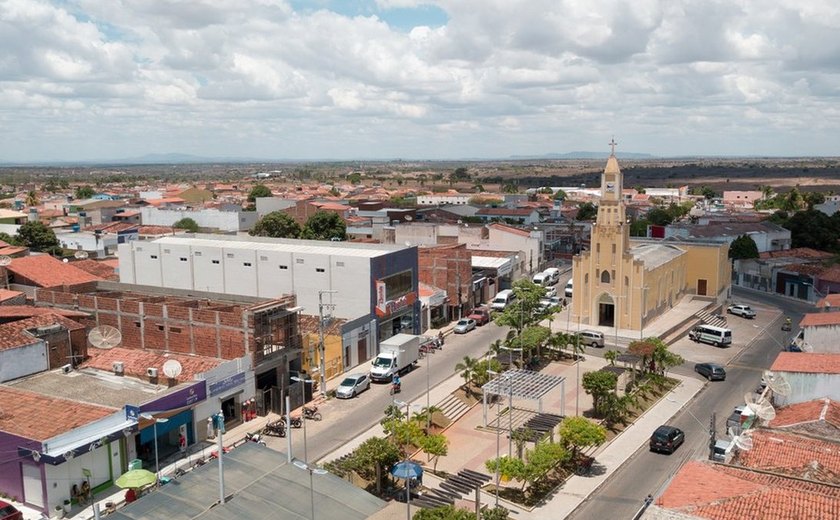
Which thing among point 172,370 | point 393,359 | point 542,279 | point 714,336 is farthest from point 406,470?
point 542,279

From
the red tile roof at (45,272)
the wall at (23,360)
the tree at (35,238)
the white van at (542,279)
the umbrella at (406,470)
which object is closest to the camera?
the umbrella at (406,470)

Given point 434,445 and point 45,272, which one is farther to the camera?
point 45,272

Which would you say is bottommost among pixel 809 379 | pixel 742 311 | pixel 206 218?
pixel 742 311

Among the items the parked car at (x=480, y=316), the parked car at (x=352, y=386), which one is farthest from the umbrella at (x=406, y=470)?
the parked car at (x=480, y=316)

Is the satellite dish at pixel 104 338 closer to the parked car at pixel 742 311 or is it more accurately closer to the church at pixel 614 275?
the church at pixel 614 275

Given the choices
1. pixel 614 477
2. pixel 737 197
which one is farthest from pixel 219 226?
pixel 737 197

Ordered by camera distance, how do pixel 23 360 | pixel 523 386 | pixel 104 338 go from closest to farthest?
pixel 23 360
pixel 104 338
pixel 523 386

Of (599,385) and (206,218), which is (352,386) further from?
(206,218)
